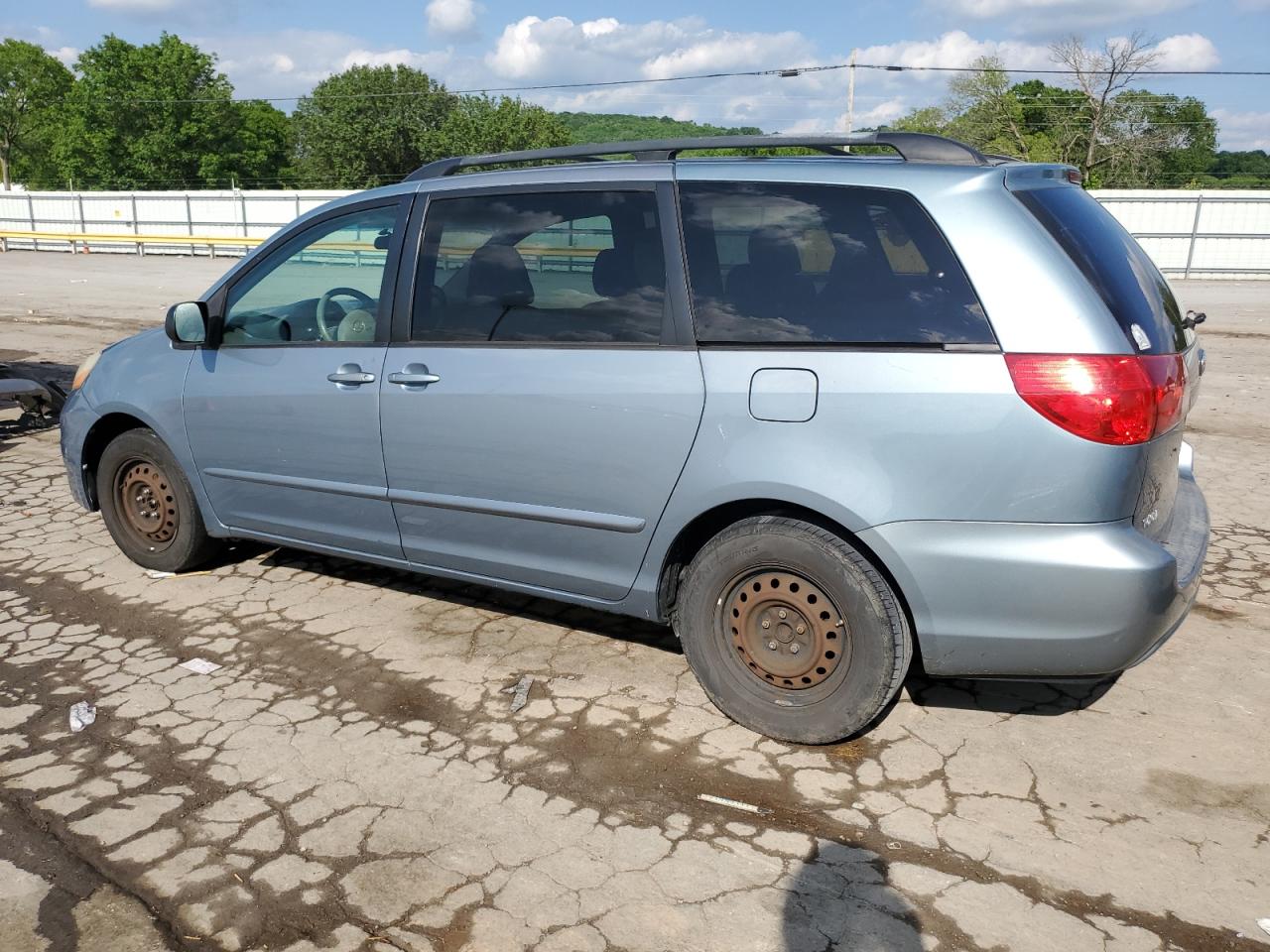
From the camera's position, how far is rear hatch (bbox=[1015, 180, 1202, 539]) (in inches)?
116

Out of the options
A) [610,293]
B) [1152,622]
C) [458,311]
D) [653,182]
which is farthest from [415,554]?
[1152,622]

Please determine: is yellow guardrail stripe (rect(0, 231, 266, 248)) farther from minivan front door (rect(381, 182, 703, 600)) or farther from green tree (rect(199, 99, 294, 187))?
green tree (rect(199, 99, 294, 187))

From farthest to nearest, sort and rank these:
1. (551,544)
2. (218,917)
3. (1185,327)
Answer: (551,544)
(1185,327)
(218,917)

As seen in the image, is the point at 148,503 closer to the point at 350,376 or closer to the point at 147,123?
the point at 350,376

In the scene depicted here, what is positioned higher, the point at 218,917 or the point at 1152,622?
the point at 1152,622

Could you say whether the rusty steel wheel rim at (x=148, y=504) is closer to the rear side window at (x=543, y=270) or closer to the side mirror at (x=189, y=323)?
the side mirror at (x=189, y=323)

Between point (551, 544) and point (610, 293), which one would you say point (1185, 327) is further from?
point (551, 544)

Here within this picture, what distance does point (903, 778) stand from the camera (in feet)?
10.5

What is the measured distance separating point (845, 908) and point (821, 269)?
1.84 metres

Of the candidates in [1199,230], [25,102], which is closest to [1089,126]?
[1199,230]

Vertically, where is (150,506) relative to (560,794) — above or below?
above

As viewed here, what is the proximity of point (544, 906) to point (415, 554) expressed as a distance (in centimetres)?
184

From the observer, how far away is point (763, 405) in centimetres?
321

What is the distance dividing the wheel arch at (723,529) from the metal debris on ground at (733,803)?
2.30ft
